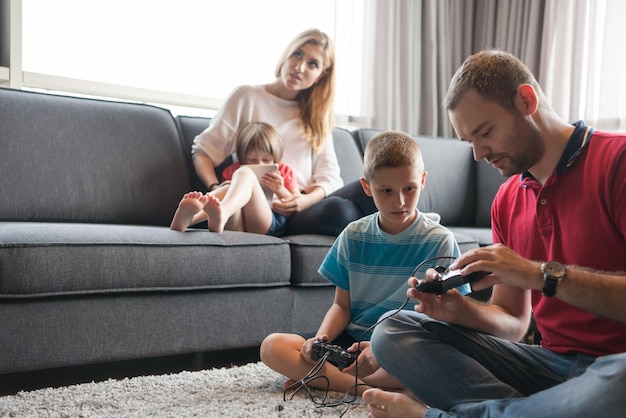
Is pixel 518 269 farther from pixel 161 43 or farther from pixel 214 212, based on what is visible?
pixel 161 43

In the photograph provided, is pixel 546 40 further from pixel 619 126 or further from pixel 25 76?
pixel 25 76

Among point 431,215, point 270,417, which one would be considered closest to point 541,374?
point 270,417

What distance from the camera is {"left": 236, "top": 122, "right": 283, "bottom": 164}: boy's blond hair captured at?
2449mm

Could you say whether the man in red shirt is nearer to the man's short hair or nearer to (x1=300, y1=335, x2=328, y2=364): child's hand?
the man's short hair

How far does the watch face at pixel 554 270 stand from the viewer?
1.01 m

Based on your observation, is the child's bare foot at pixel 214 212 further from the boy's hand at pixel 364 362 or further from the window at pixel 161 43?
the window at pixel 161 43

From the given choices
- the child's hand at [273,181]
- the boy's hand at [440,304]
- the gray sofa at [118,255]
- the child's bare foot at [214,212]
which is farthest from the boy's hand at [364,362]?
the child's hand at [273,181]

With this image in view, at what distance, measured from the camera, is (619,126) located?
341cm

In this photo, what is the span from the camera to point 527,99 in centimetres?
120

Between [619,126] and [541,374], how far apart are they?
259 centimetres

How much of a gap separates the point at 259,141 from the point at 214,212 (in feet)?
1.71

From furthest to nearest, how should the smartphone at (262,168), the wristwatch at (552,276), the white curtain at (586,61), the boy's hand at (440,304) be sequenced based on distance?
→ the white curtain at (586,61), the smartphone at (262,168), the boy's hand at (440,304), the wristwatch at (552,276)

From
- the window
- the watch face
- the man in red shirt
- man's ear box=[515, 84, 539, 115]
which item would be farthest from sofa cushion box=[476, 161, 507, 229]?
the watch face

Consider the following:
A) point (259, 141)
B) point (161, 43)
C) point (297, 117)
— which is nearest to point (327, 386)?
point (259, 141)
